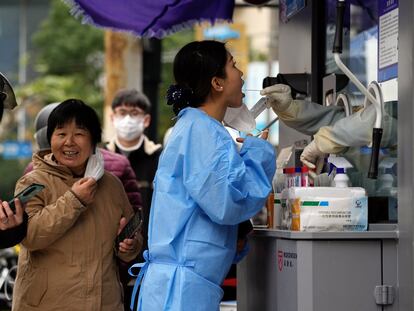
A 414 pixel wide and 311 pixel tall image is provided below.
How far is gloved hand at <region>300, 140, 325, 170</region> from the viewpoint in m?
4.93

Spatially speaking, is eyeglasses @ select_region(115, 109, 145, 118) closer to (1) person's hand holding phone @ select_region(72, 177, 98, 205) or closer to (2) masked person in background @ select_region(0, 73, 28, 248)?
(1) person's hand holding phone @ select_region(72, 177, 98, 205)

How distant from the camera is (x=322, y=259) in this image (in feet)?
14.3

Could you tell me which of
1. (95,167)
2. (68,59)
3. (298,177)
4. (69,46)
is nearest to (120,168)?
(95,167)

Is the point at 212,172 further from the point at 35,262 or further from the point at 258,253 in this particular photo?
the point at 35,262

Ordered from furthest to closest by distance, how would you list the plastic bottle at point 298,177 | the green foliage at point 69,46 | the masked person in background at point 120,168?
the green foliage at point 69,46 → the masked person in background at point 120,168 → the plastic bottle at point 298,177

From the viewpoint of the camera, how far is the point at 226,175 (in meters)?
4.30

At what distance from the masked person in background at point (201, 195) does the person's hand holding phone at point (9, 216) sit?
2.45ft

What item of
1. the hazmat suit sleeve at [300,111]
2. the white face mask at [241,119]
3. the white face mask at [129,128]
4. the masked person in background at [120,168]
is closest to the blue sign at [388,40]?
the hazmat suit sleeve at [300,111]

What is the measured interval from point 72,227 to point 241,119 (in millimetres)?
1106

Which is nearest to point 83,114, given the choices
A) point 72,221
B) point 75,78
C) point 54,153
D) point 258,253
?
point 54,153

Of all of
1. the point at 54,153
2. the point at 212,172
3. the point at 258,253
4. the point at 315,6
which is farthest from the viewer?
→ the point at 315,6

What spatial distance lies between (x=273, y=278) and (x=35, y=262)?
1293 mm

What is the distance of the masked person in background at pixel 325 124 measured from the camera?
15.4ft

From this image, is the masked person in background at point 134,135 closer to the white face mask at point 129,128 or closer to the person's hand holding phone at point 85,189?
the white face mask at point 129,128
